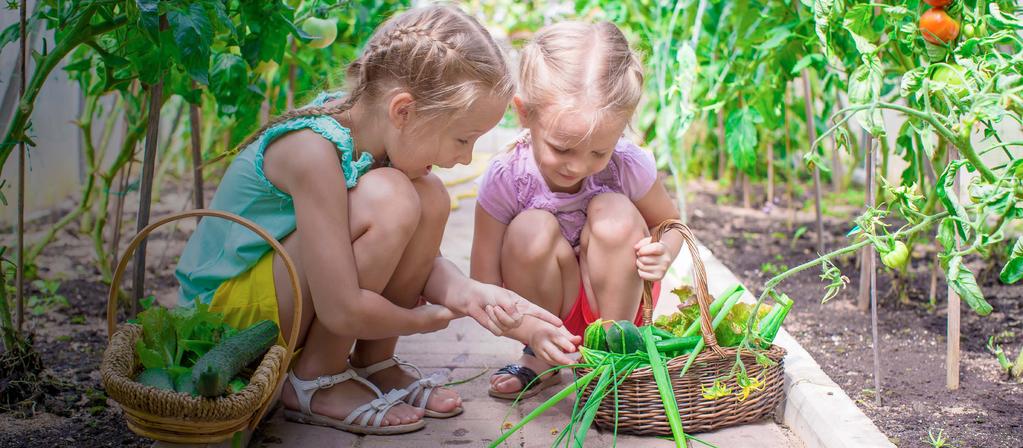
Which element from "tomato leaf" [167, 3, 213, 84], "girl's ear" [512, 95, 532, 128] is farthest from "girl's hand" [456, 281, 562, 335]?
"tomato leaf" [167, 3, 213, 84]

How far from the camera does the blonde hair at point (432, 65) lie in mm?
1907

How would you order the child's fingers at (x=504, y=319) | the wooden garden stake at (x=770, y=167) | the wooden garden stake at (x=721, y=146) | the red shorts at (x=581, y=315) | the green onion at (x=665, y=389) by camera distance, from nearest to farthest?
the green onion at (x=665, y=389) → the child's fingers at (x=504, y=319) → the red shorts at (x=581, y=315) → the wooden garden stake at (x=770, y=167) → the wooden garden stake at (x=721, y=146)

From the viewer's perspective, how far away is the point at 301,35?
2205 millimetres

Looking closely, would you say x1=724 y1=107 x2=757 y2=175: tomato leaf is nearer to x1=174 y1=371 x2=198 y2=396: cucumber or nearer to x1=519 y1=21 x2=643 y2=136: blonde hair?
x1=519 y1=21 x2=643 y2=136: blonde hair

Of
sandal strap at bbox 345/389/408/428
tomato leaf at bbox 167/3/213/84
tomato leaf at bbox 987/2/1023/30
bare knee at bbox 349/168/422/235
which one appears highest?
tomato leaf at bbox 987/2/1023/30

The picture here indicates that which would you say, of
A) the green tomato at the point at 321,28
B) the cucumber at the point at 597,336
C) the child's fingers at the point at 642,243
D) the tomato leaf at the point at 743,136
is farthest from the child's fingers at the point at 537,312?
the tomato leaf at the point at 743,136

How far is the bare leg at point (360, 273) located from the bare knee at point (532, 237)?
11.6 inches

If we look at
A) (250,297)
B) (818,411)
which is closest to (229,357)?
(250,297)

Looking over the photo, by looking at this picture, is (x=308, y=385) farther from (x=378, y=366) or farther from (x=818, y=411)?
(x=818, y=411)

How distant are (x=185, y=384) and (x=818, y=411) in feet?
3.98

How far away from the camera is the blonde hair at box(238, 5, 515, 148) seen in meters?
Result: 1.91

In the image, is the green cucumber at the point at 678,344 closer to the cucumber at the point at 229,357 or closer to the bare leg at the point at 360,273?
the bare leg at the point at 360,273

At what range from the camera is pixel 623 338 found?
6.08ft

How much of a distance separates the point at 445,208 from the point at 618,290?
0.43m
